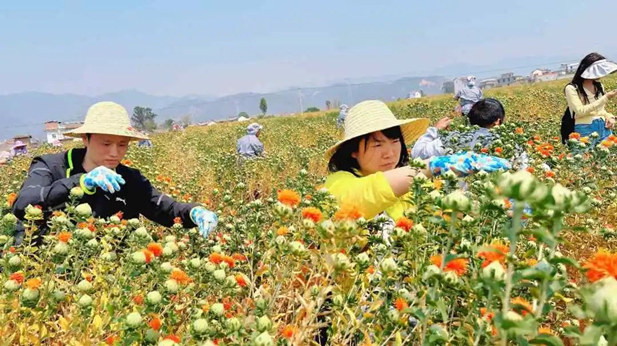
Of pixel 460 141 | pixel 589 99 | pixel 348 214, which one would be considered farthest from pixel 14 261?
pixel 589 99

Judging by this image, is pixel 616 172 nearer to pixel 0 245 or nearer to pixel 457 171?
pixel 457 171

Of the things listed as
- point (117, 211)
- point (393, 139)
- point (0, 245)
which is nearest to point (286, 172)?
point (117, 211)

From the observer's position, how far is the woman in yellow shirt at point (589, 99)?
4348 millimetres

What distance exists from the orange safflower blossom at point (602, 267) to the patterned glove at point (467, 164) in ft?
3.35

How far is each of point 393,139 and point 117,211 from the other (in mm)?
1584

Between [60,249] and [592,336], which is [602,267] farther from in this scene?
[60,249]

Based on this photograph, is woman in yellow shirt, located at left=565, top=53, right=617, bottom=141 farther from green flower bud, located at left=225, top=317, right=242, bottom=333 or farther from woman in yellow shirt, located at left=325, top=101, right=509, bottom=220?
green flower bud, located at left=225, top=317, right=242, bottom=333

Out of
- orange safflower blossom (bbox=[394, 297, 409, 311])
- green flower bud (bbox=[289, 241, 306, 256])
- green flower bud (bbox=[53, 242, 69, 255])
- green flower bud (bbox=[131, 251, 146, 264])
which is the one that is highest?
green flower bud (bbox=[53, 242, 69, 255])

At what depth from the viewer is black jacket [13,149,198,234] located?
7.28 feet

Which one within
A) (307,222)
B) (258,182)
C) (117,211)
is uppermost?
(307,222)

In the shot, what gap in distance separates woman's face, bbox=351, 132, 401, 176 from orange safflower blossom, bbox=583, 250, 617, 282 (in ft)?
5.16

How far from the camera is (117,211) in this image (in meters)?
2.78

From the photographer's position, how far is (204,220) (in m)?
2.46

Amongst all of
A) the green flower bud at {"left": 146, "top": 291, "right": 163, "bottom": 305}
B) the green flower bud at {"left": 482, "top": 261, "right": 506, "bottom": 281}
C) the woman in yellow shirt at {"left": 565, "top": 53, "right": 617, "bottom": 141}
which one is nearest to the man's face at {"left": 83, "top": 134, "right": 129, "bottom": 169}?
the green flower bud at {"left": 146, "top": 291, "right": 163, "bottom": 305}
